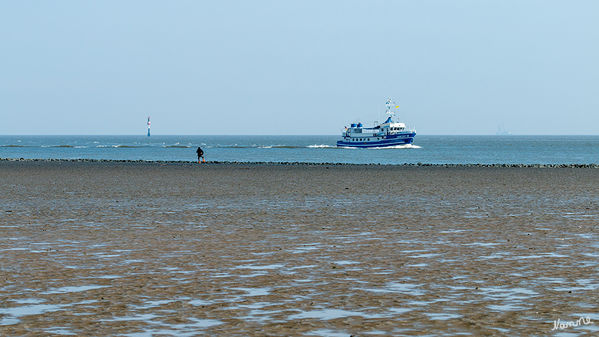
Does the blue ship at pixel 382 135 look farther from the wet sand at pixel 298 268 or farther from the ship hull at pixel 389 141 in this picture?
the wet sand at pixel 298 268

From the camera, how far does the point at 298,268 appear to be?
47.5ft

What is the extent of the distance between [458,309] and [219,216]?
14.8m

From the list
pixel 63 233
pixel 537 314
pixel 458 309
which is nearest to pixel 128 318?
pixel 458 309

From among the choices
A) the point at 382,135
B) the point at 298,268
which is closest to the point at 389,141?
the point at 382,135

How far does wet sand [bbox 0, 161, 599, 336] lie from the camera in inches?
398

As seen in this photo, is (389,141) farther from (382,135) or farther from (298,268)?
(298,268)

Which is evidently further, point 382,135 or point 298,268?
point 382,135

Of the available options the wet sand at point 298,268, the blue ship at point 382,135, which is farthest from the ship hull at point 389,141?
the wet sand at point 298,268

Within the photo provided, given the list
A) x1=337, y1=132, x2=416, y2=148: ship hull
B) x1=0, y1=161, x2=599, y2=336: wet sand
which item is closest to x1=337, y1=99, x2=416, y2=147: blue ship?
x1=337, y1=132, x2=416, y2=148: ship hull

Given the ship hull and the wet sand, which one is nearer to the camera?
the wet sand

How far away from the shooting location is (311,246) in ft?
57.8

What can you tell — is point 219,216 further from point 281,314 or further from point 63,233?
point 281,314

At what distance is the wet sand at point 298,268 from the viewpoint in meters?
10.1

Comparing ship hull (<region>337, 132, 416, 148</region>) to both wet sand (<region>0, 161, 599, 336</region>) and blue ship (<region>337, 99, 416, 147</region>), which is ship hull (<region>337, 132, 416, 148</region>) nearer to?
blue ship (<region>337, 99, 416, 147</region>)
